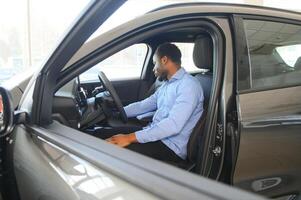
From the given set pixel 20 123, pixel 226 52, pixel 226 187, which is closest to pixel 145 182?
pixel 226 187

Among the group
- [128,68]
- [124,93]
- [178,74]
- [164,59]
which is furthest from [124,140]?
[128,68]

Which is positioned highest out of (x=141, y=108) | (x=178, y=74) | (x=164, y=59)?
(x=164, y=59)

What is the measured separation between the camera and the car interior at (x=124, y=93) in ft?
7.67

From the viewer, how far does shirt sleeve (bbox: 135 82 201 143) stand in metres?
2.69

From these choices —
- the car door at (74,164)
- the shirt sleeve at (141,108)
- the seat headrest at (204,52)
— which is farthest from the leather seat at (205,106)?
the car door at (74,164)

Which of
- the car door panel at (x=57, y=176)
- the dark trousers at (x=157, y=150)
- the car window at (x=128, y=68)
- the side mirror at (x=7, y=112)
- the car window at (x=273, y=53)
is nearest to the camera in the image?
the car door panel at (x=57, y=176)

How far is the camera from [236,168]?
7.85ft

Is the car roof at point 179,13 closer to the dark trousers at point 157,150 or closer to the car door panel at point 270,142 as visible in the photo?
the car door panel at point 270,142

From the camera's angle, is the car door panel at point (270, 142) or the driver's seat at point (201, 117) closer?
the car door panel at point (270, 142)

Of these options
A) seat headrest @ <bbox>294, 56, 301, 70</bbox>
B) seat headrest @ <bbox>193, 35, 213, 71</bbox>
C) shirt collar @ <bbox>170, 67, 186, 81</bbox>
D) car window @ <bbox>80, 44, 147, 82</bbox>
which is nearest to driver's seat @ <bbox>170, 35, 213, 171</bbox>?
seat headrest @ <bbox>193, 35, 213, 71</bbox>

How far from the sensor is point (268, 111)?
2.39 metres

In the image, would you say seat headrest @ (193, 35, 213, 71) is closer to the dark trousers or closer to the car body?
the car body

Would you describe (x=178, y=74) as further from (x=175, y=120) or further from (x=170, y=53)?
(x=175, y=120)

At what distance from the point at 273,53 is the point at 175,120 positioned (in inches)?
29.2
